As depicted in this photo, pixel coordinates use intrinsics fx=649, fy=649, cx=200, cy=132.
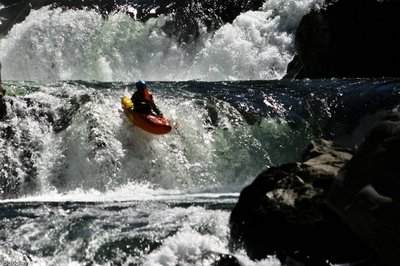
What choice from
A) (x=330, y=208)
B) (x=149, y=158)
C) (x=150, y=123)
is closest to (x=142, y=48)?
(x=150, y=123)

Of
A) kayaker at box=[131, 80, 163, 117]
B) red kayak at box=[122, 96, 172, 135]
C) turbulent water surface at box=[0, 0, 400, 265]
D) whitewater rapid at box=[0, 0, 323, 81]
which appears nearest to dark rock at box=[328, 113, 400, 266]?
turbulent water surface at box=[0, 0, 400, 265]

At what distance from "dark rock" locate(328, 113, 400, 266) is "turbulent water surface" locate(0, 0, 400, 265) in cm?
130

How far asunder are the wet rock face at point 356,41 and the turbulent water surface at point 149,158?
333 cm

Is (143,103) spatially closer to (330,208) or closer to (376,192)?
(330,208)

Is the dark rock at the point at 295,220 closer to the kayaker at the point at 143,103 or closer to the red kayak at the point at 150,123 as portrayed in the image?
the red kayak at the point at 150,123

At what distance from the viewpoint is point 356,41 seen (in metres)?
19.1

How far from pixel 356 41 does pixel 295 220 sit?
1360cm

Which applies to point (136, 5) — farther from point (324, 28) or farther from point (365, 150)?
point (365, 150)

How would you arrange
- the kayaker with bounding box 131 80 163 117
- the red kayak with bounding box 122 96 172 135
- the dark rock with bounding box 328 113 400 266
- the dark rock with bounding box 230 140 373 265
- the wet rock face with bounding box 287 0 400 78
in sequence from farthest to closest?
1. the wet rock face with bounding box 287 0 400 78
2. the kayaker with bounding box 131 80 163 117
3. the red kayak with bounding box 122 96 172 135
4. the dark rock with bounding box 230 140 373 265
5. the dark rock with bounding box 328 113 400 266

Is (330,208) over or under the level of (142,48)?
over

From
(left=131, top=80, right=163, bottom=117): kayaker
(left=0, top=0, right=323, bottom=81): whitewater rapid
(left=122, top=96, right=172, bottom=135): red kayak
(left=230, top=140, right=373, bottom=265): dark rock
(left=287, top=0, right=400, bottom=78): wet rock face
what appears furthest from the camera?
(left=0, top=0, right=323, bottom=81): whitewater rapid

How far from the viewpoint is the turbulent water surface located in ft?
22.7

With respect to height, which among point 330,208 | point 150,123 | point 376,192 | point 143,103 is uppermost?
point 376,192

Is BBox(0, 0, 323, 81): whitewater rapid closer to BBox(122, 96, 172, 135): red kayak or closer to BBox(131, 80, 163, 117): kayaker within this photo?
BBox(131, 80, 163, 117): kayaker
